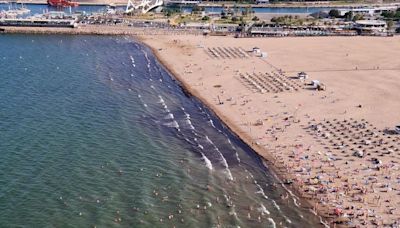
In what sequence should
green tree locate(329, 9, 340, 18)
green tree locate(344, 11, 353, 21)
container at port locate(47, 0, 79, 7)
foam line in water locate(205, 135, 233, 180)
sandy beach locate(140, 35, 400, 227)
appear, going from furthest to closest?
container at port locate(47, 0, 79, 7)
green tree locate(329, 9, 340, 18)
green tree locate(344, 11, 353, 21)
foam line in water locate(205, 135, 233, 180)
sandy beach locate(140, 35, 400, 227)

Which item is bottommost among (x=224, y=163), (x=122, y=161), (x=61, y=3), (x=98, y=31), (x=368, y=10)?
(x=224, y=163)

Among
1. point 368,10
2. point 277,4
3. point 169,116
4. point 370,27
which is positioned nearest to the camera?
point 169,116

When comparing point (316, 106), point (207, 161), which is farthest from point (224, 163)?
point (316, 106)

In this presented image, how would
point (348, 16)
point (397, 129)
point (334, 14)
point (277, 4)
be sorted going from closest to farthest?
point (397, 129)
point (348, 16)
point (334, 14)
point (277, 4)

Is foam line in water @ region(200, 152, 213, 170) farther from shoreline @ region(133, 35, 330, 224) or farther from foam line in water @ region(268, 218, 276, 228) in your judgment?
foam line in water @ region(268, 218, 276, 228)

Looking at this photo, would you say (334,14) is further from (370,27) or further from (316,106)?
(316,106)

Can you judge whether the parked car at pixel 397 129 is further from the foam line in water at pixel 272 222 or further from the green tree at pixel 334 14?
the green tree at pixel 334 14

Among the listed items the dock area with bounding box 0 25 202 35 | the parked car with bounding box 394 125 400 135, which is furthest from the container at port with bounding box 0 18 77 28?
the parked car with bounding box 394 125 400 135

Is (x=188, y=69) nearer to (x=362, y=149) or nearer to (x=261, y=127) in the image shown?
(x=261, y=127)
